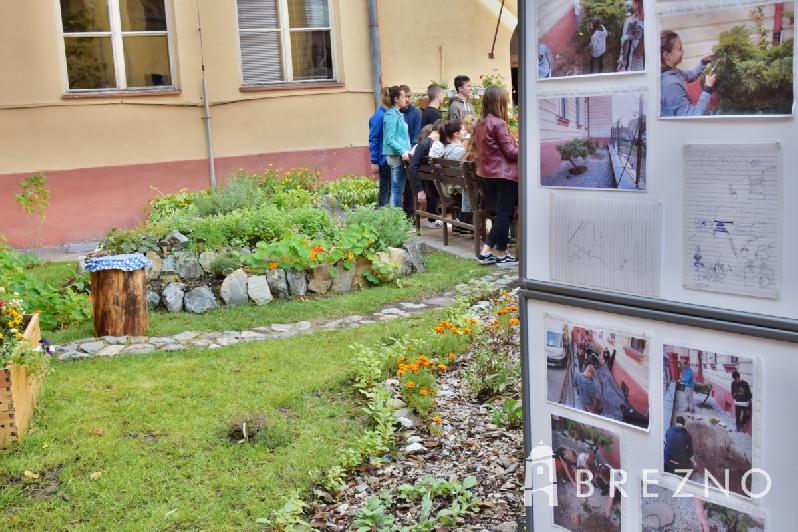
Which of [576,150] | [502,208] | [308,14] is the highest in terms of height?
[308,14]

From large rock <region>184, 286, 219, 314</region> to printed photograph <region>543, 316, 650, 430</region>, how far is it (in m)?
5.85

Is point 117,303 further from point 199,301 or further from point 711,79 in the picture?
point 711,79

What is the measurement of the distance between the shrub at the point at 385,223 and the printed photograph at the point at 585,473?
6.43 m

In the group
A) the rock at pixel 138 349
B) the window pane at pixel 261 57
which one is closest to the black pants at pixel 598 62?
the rock at pixel 138 349

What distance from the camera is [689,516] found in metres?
2.52

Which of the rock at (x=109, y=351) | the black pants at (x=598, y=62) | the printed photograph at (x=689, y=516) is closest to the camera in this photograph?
the printed photograph at (x=689, y=516)

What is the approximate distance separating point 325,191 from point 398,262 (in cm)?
407

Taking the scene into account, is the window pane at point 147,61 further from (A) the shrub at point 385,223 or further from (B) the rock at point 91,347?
(B) the rock at point 91,347

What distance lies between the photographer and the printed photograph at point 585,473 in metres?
2.71

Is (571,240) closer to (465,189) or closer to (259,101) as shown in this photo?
(465,189)

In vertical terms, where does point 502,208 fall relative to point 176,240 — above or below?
above

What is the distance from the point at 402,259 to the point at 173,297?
236 centimetres

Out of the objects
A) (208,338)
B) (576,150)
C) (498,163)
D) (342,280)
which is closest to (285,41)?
(498,163)

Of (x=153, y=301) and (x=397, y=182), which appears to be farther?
(x=397, y=182)
